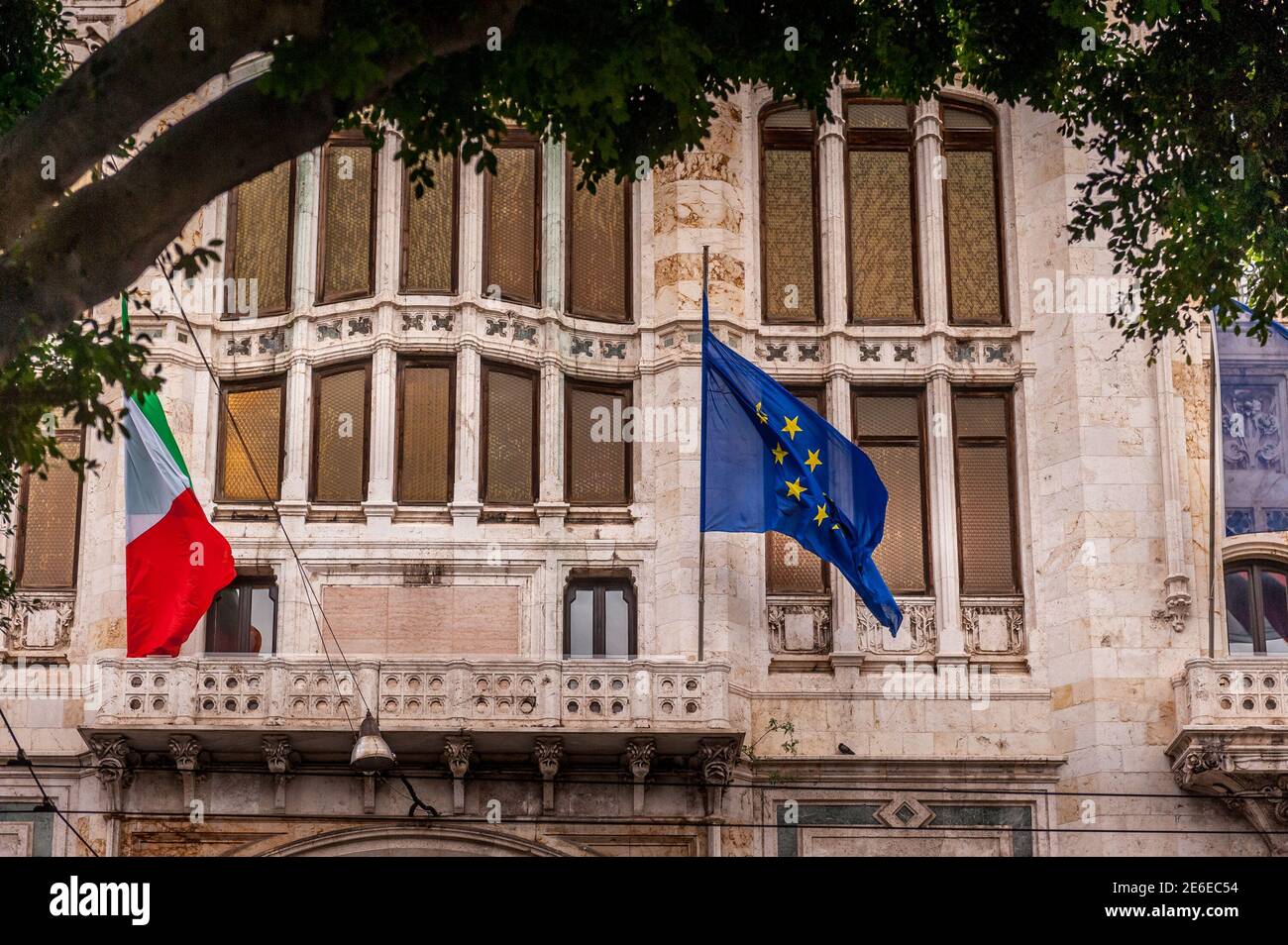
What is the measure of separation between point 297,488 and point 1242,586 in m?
14.0

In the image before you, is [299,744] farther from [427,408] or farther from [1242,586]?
[1242,586]

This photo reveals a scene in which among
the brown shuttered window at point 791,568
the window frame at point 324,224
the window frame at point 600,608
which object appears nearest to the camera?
the window frame at point 600,608

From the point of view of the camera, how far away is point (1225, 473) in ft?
96.2

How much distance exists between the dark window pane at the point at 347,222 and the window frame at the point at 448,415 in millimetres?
1364

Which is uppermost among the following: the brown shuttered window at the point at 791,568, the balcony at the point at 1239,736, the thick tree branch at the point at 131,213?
the thick tree branch at the point at 131,213

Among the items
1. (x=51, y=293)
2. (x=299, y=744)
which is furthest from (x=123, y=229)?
(x=299, y=744)

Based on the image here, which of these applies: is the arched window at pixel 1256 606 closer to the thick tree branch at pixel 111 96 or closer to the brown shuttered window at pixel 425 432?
the brown shuttered window at pixel 425 432

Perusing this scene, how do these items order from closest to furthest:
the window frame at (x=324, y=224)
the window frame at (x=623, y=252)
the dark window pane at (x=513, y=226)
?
the window frame at (x=324, y=224) < the dark window pane at (x=513, y=226) < the window frame at (x=623, y=252)

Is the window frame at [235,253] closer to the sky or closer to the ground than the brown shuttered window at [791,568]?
closer to the sky

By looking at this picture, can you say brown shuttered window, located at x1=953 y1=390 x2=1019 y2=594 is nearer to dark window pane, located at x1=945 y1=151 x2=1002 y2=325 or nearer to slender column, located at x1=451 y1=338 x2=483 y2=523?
dark window pane, located at x1=945 y1=151 x2=1002 y2=325

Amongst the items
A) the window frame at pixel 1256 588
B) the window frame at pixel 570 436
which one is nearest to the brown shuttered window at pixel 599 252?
the window frame at pixel 570 436

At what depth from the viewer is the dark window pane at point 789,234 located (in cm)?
3288

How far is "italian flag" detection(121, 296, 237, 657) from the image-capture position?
28531 mm

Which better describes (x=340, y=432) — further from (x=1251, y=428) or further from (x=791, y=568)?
(x=1251, y=428)
